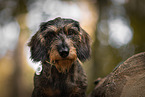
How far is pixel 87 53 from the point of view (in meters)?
3.39

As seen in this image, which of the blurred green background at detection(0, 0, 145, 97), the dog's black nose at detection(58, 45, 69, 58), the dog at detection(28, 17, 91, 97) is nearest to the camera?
the dog's black nose at detection(58, 45, 69, 58)

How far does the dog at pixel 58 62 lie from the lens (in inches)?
120

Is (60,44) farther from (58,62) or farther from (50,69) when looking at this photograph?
(50,69)

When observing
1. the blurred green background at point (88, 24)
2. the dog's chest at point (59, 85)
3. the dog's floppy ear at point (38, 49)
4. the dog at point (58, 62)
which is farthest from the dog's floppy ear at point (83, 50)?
the blurred green background at point (88, 24)

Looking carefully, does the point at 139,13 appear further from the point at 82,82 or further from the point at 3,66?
the point at 3,66

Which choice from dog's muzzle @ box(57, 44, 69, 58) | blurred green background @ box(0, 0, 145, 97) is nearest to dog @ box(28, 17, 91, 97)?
dog's muzzle @ box(57, 44, 69, 58)

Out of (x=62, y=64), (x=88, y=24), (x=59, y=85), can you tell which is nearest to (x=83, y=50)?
(x=62, y=64)

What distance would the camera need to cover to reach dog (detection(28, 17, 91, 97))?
306 centimetres

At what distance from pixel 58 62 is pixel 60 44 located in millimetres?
372

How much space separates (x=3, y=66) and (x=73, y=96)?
1243cm

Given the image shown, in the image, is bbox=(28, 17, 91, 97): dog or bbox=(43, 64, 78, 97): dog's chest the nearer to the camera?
bbox=(28, 17, 91, 97): dog

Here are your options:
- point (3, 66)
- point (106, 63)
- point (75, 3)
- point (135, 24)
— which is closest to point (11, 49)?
point (3, 66)

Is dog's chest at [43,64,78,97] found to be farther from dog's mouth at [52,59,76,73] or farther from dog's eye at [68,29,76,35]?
dog's eye at [68,29,76,35]

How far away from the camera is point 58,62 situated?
292cm
